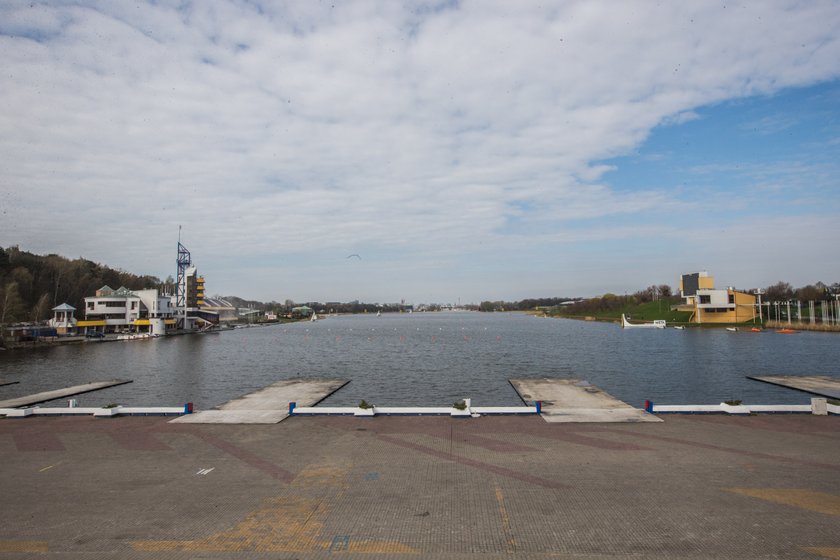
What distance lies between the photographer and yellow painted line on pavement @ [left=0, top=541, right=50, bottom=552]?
1152 centimetres

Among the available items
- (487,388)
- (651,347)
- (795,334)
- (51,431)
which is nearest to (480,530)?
(51,431)

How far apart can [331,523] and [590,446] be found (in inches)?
440

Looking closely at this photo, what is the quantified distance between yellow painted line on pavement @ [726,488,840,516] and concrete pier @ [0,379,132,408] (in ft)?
141

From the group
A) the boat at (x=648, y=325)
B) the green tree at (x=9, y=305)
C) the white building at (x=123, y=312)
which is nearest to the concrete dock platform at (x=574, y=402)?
the green tree at (x=9, y=305)

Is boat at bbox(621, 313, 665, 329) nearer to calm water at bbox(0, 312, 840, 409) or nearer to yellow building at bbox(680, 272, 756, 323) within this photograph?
yellow building at bbox(680, 272, 756, 323)

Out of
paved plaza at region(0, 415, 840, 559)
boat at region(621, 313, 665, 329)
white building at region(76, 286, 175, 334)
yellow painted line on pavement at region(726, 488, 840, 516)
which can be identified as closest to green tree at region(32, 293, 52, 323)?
white building at region(76, 286, 175, 334)

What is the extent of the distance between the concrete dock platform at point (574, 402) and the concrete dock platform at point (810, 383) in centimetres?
1653

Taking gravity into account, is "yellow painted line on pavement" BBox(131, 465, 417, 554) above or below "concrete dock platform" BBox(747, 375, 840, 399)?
above

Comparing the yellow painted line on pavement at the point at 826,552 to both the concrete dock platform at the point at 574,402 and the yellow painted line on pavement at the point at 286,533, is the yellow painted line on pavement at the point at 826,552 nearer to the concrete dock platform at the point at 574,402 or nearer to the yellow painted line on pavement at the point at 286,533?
the yellow painted line on pavement at the point at 286,533

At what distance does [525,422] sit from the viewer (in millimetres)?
23391

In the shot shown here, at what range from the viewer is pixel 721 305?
475ft

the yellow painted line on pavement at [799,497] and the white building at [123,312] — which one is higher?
the white building at [123,312]

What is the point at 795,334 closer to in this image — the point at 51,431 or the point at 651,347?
the point at 651,347

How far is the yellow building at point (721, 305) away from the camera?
145m
